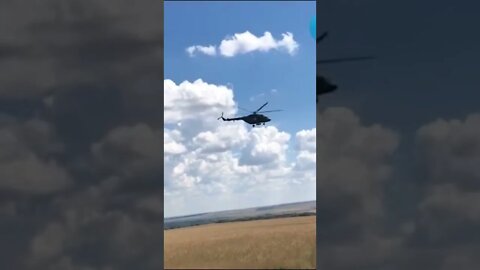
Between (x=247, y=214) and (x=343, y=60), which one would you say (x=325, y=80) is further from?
(x=247, y=214)

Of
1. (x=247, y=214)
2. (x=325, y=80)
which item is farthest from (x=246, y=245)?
(x=325, y=80)

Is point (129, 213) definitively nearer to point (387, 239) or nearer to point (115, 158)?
point (115, 158)

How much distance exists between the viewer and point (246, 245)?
43.2 feet

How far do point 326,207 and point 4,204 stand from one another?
2944 millimetres

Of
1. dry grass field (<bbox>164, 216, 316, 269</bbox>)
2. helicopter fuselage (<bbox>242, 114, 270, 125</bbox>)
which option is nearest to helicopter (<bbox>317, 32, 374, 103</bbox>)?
helicopter fuselage (<bbox>242, 114, 270, 125</bbox>)

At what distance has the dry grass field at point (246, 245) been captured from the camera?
1291cm

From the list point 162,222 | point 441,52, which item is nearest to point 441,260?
point 441,52

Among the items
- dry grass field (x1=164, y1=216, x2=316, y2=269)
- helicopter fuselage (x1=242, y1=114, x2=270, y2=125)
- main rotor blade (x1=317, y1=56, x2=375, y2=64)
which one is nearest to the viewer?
main rotor blade (x1=317, y1=56, x2=375, y2=64)

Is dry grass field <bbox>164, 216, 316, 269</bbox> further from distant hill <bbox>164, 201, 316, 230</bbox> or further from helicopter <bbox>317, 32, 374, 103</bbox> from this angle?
Result: helicopter <bbox>317, 32, 374, 103</bbox>

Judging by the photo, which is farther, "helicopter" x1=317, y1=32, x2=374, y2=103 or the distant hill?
the distant hill

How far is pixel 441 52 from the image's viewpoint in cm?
538

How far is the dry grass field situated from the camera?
1291cm

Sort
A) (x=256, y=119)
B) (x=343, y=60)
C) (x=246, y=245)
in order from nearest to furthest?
(x=343, y=60), (x=256, y=119), (x=246, y=245)

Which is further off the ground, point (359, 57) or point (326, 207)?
point (359, 57)
